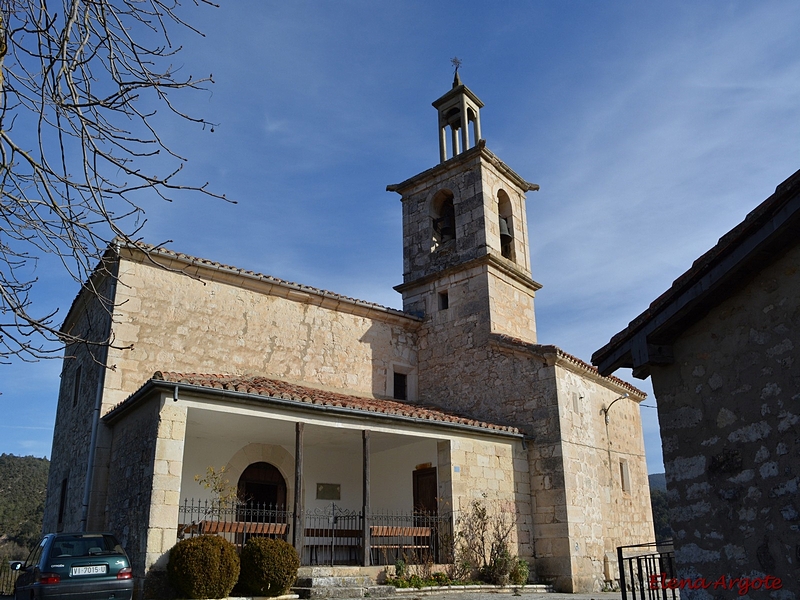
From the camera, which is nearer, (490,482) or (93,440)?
(93,440)

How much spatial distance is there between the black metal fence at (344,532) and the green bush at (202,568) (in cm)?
68

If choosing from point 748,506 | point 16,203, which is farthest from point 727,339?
point 16,203

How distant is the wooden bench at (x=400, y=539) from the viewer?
10.4 meters

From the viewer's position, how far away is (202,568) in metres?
7.85

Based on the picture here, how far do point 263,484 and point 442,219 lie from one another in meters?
8.08

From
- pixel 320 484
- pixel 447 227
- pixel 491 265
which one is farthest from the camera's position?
pixel 447 227

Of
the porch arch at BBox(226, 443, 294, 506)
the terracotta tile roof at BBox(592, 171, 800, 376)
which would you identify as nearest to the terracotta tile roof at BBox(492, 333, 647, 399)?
the porch arch at BBox(226, 443, 294, 506)

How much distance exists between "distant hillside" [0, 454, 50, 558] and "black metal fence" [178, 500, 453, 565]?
1323 cm

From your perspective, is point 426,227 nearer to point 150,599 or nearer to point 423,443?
point 423,443

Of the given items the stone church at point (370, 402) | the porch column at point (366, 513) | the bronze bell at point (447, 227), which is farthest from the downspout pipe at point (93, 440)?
the bronze bell at point (447, 227)

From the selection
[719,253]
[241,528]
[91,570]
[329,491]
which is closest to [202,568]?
[241,528]

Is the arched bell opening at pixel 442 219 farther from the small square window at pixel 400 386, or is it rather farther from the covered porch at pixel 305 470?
the covered porch at pixel 305 470

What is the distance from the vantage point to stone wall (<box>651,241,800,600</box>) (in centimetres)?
430

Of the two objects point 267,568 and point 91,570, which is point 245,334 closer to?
point 267,568
